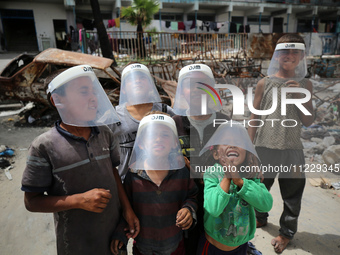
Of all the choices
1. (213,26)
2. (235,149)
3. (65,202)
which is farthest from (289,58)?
(213,26)

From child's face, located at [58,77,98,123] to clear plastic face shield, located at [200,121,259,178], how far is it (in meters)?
0.77

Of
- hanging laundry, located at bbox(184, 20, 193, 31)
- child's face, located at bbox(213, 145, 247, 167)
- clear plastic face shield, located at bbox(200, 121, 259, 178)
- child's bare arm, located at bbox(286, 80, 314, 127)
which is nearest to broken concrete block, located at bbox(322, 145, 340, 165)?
child's bare arm, located at bbox(286, 80, 314, 127)

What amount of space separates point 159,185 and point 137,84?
36.8 inches

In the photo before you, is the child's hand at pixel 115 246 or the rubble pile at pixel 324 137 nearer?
the child's hand at pixel 115 246

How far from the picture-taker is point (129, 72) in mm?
1988

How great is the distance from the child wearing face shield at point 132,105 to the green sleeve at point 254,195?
0.88 metres

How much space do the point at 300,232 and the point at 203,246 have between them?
5.10ft

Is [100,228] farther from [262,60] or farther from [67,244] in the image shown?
[262,60]

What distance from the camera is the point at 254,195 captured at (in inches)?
52.1

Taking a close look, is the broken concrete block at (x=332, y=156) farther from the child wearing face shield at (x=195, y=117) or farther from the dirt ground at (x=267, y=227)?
the child wearing face shield at (x=195, y=117)

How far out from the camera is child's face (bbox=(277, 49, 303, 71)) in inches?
76.2

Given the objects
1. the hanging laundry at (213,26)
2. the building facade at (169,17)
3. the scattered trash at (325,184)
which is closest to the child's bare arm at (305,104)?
the scattered trash at (325,184)

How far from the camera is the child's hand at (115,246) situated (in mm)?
1381

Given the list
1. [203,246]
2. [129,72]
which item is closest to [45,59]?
[129,72]
